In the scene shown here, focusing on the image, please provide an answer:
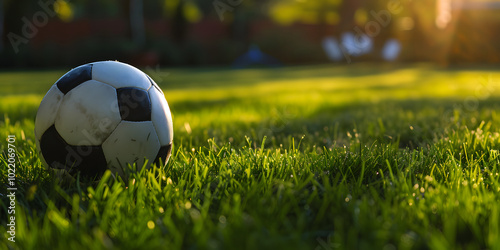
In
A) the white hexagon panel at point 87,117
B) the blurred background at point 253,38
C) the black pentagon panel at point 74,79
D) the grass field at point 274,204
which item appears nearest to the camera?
the grass field at point 274,204

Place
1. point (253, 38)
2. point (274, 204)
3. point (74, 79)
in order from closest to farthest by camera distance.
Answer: point (274, 204) → point (74, 79) → point (253, 38)

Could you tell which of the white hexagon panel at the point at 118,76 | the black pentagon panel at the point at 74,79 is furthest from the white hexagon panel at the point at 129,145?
the black pentagon panel at the point at 74,79

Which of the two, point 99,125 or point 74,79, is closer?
point 99,125

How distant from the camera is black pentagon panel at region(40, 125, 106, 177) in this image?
2.04 m

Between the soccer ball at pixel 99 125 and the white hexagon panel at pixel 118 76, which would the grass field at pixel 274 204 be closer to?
the soccer ball at pixel 99 125

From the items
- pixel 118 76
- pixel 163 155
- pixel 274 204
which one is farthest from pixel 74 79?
pixel 274 204

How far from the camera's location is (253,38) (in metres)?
28.2

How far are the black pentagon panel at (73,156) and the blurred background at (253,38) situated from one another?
17.9 metres

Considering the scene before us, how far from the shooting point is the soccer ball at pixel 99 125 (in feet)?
6.72

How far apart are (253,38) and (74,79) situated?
87.0 ft

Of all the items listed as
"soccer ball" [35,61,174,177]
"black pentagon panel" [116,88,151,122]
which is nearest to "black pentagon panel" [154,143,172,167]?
"soccer ball" [35,61,174,177]

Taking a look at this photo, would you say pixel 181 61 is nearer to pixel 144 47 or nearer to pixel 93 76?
pixel 144 47

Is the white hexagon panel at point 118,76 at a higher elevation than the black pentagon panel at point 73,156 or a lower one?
higher

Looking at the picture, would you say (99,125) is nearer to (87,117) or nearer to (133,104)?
(87,117)
